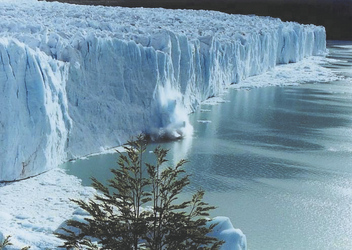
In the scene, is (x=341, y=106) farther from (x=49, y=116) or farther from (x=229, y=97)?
(x=49, y=116)

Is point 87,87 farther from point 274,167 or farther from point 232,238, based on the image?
point 232,238

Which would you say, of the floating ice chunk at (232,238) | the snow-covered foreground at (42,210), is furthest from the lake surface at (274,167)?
the floating ice chunk at (232,238)

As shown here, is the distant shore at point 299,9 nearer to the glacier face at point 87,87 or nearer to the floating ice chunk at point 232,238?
the glacier face at point 87,87

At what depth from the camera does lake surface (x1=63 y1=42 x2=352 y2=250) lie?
7.06 meters

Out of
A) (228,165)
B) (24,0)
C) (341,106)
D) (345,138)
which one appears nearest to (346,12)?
(24,0)

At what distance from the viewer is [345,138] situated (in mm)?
12008

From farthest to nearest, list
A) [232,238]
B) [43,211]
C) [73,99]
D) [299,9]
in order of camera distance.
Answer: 1. [299,9]
2. [73,99]
3. [43,211]
4. [232,238]

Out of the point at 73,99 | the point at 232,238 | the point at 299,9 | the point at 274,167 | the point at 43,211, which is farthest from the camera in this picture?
the point at 299,9

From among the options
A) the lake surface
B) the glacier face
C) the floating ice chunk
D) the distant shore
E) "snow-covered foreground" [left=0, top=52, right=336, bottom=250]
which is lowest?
the lake surface

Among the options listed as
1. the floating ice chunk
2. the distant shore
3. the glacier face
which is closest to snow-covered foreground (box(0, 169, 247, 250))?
the floating ice chunk

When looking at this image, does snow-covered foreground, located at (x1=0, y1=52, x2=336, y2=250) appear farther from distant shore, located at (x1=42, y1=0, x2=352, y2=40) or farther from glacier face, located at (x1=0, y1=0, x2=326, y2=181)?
distant shore, located at (x1=42, y1=0, x2=352, y2=40)

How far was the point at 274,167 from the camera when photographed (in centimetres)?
963

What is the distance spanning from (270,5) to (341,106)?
95.7 ft

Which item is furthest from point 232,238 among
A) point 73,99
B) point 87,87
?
point 87,87
